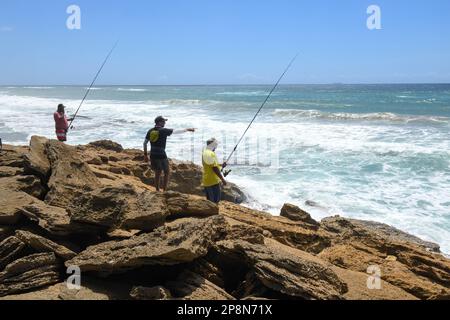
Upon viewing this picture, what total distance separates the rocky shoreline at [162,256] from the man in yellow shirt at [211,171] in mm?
1249

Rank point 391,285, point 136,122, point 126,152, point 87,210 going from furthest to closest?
1. point 136,122
2. point 126,152
3. point 391,285
4. point 87,210

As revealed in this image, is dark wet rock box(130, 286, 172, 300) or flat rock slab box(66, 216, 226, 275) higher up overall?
flat rock slab box(66, 216, 226, 275)

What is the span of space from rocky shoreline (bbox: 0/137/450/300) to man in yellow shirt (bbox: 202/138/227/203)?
1.25 m

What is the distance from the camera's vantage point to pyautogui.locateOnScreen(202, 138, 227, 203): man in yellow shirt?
6.68m

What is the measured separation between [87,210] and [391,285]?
3394 millimetres

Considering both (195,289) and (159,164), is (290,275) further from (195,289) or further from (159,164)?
(159,164)

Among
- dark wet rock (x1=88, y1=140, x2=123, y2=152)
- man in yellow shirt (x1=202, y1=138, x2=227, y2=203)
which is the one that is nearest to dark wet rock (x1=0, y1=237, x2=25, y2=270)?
man in yellow shirt (x1=202, y1=138, x2=227, y2=203)

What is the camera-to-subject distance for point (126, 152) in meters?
11.8

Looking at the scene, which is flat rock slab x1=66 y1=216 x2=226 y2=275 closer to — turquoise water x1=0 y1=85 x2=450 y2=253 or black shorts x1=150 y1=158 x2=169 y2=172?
black shorts x1=150 y1=158 x2=169 y2=172

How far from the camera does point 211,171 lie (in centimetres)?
684

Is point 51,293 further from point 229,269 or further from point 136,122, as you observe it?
point 136,122

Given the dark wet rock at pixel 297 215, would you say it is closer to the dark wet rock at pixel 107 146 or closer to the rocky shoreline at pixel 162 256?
the rocky shoreline at pixel 162 256
